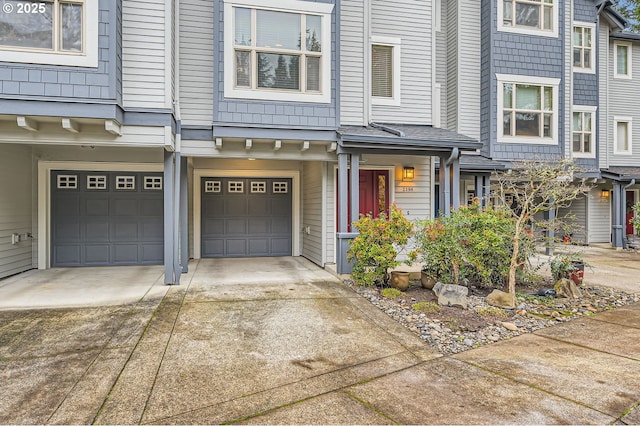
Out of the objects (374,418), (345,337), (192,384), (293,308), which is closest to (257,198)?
(293,308)

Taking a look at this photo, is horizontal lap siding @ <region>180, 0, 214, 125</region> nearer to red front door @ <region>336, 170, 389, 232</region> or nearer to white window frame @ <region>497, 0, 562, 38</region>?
red front door @ <region>336, 170, 389, 232</region>

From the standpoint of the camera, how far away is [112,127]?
5.55 metres

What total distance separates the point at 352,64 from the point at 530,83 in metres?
5.55

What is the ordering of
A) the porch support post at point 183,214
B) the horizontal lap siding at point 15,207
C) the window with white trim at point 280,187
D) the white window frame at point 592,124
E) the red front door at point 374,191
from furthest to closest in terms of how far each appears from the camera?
the white window frame at point 592,124 → the window with white trim at point 280,187 → the red front door at point 374,191 → the porch support post at point 183,214 → the horizontal lap siding at point 15,207

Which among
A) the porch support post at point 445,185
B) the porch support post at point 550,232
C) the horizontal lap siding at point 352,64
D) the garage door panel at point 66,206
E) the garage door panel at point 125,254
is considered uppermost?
the horizontal lap siding at point 352,64

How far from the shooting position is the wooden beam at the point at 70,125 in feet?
17.6

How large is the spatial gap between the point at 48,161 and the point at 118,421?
25.1ft

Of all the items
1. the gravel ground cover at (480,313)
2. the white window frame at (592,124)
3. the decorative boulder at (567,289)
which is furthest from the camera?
the white window frame at (592,124)

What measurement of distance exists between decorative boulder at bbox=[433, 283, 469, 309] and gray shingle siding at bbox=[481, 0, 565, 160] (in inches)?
244

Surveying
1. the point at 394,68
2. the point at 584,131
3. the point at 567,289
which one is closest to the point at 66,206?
the point at 394,68

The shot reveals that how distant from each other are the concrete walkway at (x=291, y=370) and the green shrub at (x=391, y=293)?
0.60 meters

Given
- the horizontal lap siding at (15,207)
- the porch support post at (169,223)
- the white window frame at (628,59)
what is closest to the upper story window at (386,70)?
the porch support post at (169,223)

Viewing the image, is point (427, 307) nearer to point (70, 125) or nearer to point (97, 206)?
point (70, 125)

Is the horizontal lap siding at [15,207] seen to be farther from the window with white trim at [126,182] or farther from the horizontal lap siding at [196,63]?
the horizontal lap siding at [196,63]
